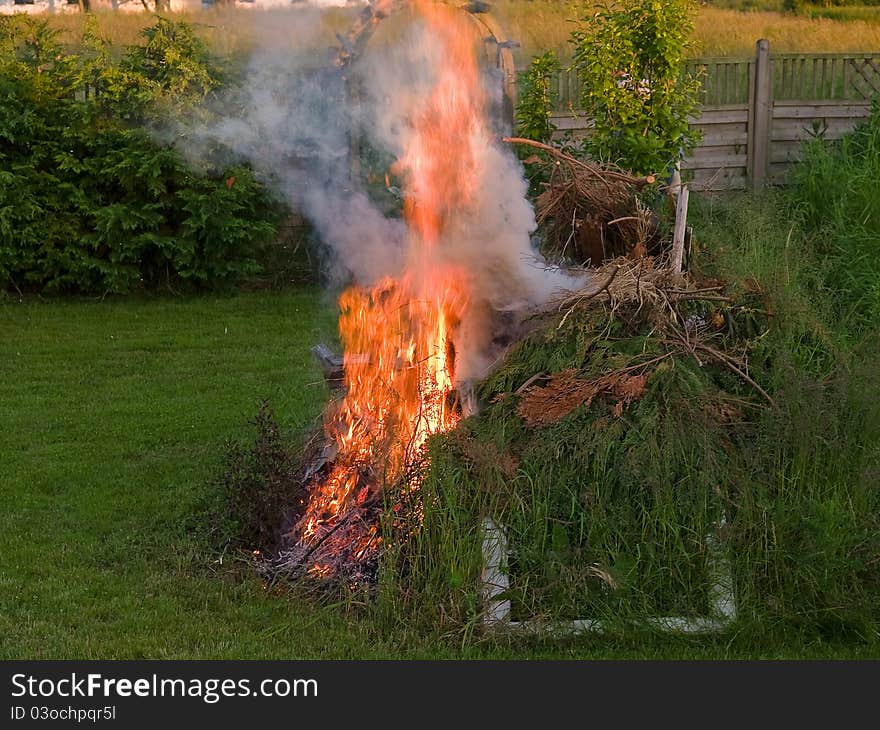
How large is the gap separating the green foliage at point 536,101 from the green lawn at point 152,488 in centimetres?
234

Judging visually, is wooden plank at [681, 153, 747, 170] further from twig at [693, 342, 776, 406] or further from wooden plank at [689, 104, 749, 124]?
twig at [693, 342, 776, 406]

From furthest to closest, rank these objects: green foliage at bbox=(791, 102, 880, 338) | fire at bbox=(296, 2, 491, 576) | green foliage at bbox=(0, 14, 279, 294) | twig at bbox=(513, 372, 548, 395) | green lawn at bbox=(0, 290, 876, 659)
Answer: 1. green foliage at bbox=(0, 14, 279, 294)
2. green foliage at bbox=(791, 102, 880, 338)
3. fire at bbox=(296, 2, 491, 576)
4. twig at bbox=(513, 372, 548, 395)
5. green lawn at bbox=(0, 290, 876, 659)

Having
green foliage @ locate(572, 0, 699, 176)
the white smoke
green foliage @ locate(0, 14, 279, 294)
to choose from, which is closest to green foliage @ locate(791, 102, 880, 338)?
green foliage @ locate(572, 0, 699, 176)

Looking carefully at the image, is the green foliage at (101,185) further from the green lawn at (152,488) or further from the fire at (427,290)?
the fire at (427,290)

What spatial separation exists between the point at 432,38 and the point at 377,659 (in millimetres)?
2875

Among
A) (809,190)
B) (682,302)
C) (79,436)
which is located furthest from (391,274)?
(809,190)

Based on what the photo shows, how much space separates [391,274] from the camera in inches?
231

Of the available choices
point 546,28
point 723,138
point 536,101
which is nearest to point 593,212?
point 536,101

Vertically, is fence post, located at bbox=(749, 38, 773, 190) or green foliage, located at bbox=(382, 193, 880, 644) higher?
fence post, located at bbox=(749, 38, 773, 190)

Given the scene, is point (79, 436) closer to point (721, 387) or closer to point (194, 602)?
point (194, 602)

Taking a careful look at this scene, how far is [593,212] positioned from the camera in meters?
5.98

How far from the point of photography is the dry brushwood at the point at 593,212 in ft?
19.4

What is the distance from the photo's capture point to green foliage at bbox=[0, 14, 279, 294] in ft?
35.0

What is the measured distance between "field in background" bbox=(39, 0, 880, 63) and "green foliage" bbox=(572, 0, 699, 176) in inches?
22.0
